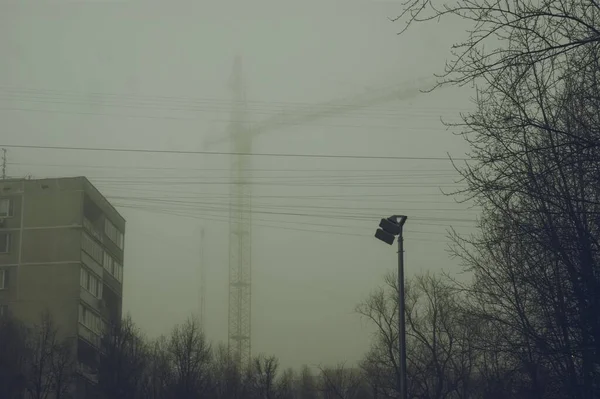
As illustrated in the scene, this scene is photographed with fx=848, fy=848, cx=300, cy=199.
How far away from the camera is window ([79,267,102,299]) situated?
83750mm

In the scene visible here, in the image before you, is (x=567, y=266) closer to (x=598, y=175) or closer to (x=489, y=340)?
A: (x=598, y=175)

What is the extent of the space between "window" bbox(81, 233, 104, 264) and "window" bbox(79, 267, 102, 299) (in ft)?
6.74

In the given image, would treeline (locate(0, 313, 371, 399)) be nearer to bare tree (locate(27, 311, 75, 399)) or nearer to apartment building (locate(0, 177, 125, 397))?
bare tree (locate(27, 311, 75, 399))

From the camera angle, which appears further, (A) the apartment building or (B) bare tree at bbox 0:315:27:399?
(A) the apartment building

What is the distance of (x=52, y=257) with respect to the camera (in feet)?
272

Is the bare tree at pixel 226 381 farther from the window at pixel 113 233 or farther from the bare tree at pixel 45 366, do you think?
the window at pixel 113 233

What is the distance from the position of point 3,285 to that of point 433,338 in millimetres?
Result: 45861

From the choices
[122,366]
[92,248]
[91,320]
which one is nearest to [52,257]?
[92,248]

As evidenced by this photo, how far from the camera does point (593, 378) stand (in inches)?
679

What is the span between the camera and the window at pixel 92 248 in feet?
278

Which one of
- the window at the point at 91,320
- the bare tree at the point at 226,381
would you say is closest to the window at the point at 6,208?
the window at the point at 91,320

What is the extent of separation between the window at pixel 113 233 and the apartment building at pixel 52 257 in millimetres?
6287

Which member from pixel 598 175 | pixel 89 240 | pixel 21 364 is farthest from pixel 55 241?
pixel 598 175

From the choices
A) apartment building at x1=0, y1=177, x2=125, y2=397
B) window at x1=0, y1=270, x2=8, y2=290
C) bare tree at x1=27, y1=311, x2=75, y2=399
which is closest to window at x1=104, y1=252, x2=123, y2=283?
apartment building at x1=0, y1=177, x2=125, y2=397
